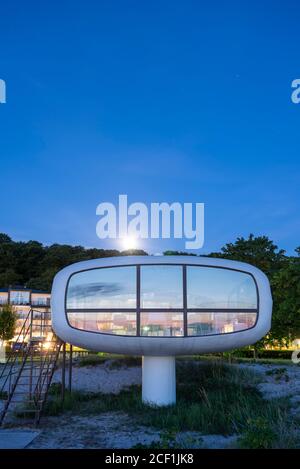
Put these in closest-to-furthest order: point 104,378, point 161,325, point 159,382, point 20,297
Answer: point 161,325 → point 159,382 → point 104,378 → point 20,297

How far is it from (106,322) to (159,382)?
234 centimetres

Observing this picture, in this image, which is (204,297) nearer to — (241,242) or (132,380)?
(132,380)

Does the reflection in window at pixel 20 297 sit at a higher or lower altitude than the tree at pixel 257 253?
lower

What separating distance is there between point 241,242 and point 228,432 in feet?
87.3

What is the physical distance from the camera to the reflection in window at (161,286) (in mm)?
11250

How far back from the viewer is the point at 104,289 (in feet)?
37.8

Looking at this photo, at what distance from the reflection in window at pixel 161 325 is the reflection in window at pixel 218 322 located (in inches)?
10.4

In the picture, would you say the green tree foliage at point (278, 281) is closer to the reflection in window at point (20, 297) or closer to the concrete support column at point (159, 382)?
the concrete support column at point (159, 382)

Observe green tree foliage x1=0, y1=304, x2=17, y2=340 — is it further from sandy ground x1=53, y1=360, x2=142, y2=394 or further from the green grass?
the green grass

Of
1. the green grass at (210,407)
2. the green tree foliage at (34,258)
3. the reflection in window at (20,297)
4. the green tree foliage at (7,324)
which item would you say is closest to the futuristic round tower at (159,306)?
the green grass at (210,407)

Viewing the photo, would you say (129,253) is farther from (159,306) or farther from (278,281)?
(159,306)

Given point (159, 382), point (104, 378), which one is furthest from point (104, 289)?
point (104, 378)

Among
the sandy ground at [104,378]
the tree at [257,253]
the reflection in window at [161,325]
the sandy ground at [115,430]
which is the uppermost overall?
the tree at [257,253]

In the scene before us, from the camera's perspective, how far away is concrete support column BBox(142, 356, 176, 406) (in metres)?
12.2
